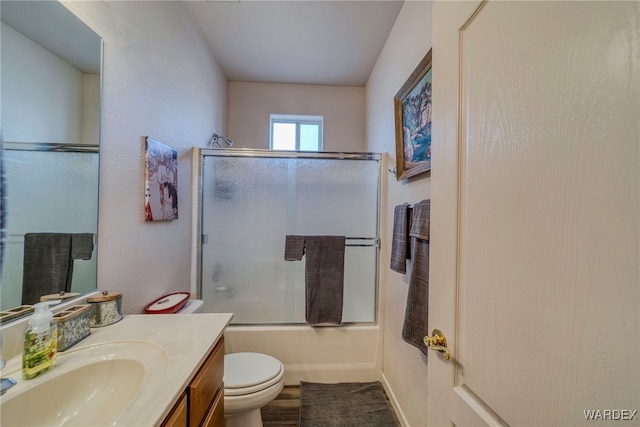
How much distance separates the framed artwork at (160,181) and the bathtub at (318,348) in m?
1.08

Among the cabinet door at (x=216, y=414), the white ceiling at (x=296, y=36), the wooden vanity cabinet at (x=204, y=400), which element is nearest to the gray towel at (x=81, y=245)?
the wooden vanity cabinet at (x=204, y=400)

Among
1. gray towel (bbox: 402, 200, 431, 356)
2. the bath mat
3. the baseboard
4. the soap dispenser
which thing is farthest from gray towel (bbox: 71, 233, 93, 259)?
the baseboard

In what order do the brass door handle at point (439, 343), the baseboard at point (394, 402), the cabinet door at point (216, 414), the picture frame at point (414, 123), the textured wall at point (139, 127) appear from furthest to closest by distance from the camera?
the baseboard at point (394, 402), the picture frame at point (414, 123), the textured wall at point (139, 127), the cabinet door at point (216, 414), the brass door handle at point (439, 343)

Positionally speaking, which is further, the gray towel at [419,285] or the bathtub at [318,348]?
the bathtub at [318,348]

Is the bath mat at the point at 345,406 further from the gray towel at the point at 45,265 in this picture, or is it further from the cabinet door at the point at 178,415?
the gray towel at the point at 45,265

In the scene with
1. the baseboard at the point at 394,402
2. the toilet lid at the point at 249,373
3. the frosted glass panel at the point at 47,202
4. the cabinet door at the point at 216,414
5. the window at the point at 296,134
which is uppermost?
the window at the point at 296,134

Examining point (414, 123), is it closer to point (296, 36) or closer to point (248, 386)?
point (296, 36)

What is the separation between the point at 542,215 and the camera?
45cm

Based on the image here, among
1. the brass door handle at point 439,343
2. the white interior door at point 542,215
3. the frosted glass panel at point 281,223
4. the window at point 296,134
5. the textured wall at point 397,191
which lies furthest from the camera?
the window at point 296,134

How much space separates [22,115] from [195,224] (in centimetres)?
127

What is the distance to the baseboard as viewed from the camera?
1.50m

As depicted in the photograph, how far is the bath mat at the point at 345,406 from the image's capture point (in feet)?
5.08

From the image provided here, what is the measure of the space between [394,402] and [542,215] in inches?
68.2

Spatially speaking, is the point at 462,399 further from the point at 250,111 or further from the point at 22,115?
the point at 250,111
